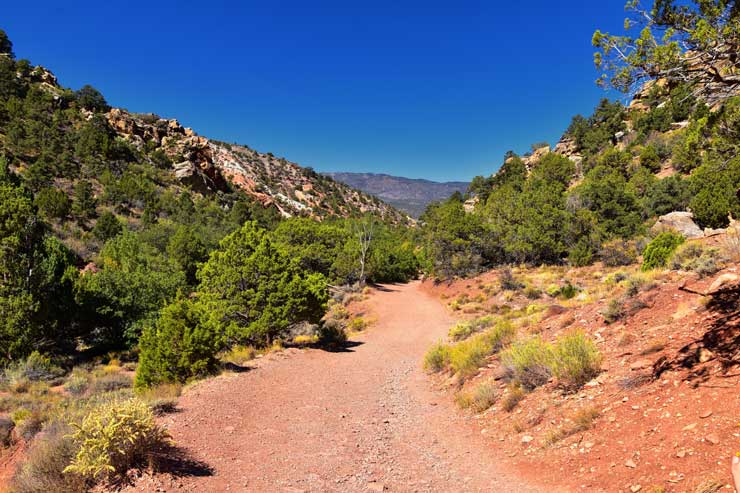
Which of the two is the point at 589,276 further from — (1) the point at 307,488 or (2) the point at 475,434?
(1) the point at 307,488

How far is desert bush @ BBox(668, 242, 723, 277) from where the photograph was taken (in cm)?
916

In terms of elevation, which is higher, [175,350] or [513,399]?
[175,350]

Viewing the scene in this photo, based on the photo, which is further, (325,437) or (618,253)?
(618,253)

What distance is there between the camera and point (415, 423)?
8906 mm

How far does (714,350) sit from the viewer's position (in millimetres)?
6094

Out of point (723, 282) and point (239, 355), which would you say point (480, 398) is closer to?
point (723, 282)

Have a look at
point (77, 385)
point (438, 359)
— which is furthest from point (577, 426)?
point (77, 385)

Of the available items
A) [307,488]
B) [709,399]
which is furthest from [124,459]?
[709,399]

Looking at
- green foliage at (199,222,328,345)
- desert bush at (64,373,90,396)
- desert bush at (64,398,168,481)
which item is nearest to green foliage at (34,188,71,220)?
desert bush at (64,373,90,396)

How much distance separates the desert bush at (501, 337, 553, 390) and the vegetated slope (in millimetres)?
24

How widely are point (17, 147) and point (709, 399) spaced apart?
197 feet

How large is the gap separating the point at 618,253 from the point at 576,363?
21.7 metres

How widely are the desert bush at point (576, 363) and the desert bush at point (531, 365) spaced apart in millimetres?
360

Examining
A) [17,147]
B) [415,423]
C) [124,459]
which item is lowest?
[415,423]
